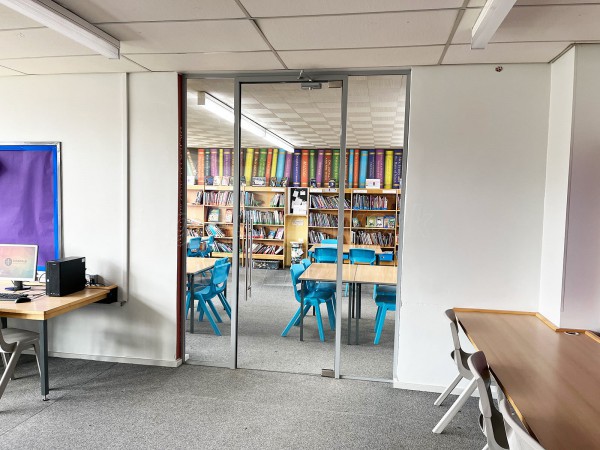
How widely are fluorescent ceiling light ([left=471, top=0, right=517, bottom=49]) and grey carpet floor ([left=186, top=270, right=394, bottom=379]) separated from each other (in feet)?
9.39

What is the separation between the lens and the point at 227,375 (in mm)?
3836

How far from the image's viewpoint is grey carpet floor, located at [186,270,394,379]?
415 cm

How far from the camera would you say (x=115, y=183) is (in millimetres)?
3969

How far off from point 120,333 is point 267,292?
365 cm

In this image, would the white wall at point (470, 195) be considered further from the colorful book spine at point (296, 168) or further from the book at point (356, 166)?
the colorful book spine at point (296, 168)

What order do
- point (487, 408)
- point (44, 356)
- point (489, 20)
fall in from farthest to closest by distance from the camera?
point (44, 356), point (489, 20), point (487, 408)

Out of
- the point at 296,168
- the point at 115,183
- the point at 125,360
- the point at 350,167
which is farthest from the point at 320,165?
the point at 125,360

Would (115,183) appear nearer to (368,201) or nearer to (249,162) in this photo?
(249,162)

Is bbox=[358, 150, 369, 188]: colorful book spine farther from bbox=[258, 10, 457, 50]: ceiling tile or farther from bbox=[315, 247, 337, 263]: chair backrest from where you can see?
bbox=[258, 10, 457, 50]: ceiling tile

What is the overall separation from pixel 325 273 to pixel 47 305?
9.60ft

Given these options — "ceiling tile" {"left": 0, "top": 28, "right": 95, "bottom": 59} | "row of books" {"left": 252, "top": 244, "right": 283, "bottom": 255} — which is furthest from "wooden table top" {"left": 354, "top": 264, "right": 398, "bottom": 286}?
"row of books" {"left": 252, "top": 244, "right": 283, "bottom": 255}

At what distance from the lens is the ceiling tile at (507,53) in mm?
2934

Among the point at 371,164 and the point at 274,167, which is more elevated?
the point at 371,164

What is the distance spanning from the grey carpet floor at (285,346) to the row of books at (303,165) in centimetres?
433
